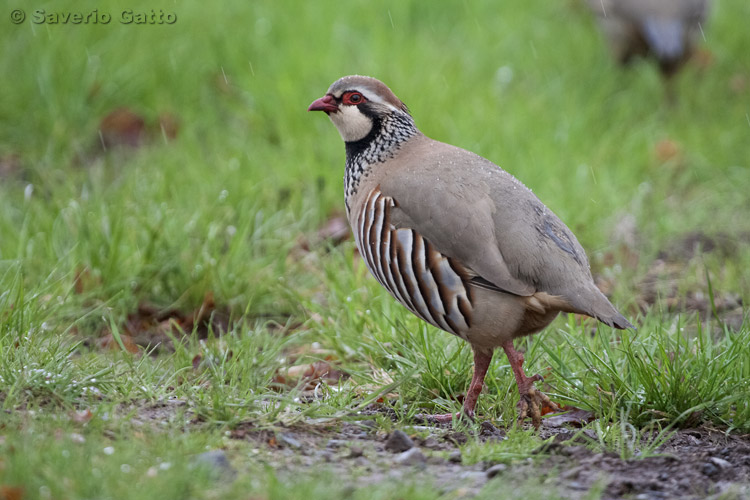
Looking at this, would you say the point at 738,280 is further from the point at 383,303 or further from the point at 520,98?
the point at 520,98

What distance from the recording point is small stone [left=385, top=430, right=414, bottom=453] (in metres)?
2.77

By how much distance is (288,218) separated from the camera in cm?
493

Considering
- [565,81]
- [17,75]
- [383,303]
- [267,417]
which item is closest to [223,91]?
[17,75]

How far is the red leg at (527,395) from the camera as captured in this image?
3057 millimetres

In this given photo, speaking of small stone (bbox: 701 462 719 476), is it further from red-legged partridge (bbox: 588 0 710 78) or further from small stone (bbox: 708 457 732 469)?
red-legged partridge (bbox: 588 0 710 78)

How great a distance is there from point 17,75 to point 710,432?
4818 mm

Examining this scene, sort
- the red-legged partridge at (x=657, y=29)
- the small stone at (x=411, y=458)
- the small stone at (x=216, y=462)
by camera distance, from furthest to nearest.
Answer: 1. the red-legged partridge at (x=657, y=29)
2. the small stone at (x=411, y=458)
3. the small stone at (x=216, y=462)

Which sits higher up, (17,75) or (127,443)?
(17,75)

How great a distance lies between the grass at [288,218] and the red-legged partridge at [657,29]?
0.55 feet

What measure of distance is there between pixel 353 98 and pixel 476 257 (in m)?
0.97

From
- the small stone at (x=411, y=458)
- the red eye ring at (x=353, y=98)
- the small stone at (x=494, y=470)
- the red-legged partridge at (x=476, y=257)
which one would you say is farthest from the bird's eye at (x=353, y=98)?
the small stone at (x=494, y=470)

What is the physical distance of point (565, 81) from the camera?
23.2 ft

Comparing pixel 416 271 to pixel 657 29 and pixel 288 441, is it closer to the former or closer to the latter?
pixel 288 441

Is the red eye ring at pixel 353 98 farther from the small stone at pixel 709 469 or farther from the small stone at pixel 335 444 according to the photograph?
the small stone at pixel 709 469
